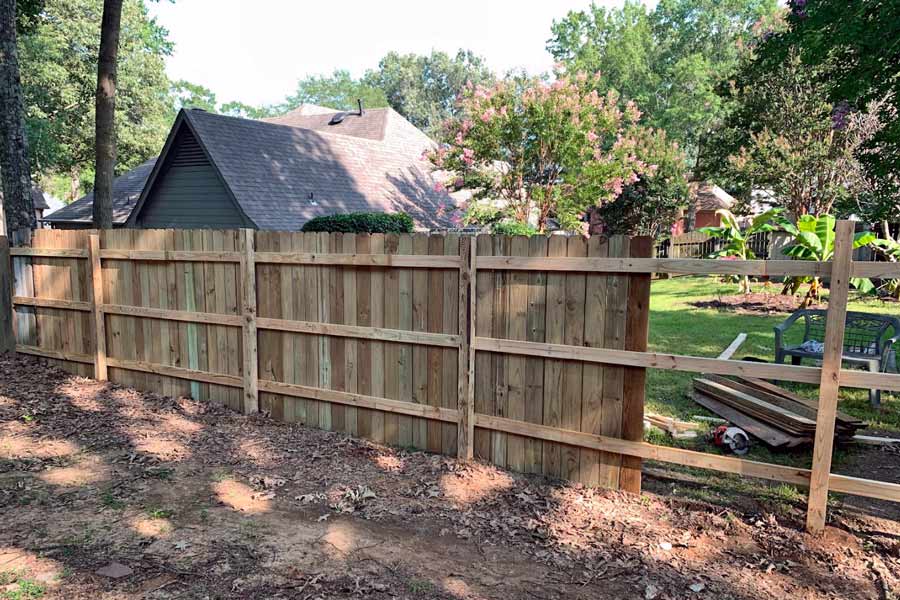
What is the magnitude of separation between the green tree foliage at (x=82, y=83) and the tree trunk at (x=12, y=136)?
17962mm

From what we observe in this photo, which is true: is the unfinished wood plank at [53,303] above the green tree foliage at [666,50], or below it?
below

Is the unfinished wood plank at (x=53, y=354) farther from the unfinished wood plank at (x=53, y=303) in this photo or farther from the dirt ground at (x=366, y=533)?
the dirt ground at (x=366, y=533)

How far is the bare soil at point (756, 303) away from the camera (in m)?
12.1

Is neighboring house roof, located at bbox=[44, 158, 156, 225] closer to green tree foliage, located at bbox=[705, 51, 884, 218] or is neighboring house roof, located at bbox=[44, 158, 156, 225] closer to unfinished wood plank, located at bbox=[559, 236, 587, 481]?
unfinished wood plank, located at bbox=[559, 236, 587, 481]

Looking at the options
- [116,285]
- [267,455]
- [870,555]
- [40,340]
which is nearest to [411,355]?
[267,455]

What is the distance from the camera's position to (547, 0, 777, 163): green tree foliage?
37375 mm

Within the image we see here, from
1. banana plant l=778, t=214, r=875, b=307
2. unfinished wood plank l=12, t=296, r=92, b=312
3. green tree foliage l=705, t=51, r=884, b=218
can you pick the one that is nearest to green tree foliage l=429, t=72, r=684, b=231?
green tree foliage l=705, t=51, r=884, b=218

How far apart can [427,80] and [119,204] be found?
4773 cm

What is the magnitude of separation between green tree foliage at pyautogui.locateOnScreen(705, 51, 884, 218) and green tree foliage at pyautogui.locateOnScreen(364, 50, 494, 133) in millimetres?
43043

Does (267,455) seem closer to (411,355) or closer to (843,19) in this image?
(411,355)

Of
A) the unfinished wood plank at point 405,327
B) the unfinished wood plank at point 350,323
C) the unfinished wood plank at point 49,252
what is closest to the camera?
the unfinished wood plank at point 405,327

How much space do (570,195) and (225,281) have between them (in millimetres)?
12580

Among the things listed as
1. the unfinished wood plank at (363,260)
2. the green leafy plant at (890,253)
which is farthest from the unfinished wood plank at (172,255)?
the green leafy plant at (890,253)

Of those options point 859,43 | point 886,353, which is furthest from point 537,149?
point 886,353
